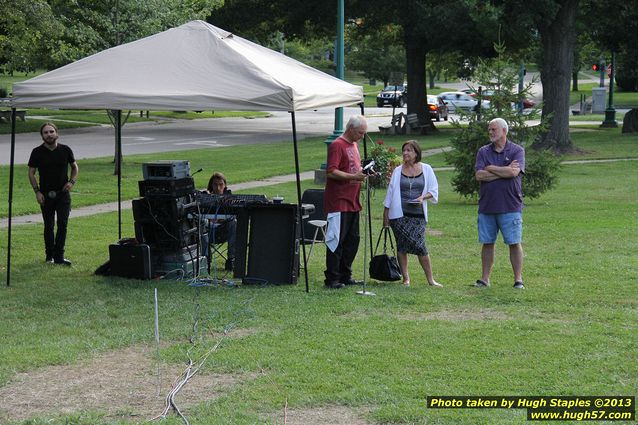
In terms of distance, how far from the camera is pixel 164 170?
11.0 metres

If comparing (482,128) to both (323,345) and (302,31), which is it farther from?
(302,31)

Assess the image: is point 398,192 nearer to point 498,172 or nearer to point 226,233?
point 498,172

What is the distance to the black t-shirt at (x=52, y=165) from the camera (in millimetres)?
11859

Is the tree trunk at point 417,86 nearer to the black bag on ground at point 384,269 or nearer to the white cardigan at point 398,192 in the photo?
the white cardigan at point 398,192

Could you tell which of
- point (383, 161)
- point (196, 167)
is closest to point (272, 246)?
point (383, 161)

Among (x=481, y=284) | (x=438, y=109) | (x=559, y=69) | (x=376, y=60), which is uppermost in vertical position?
(x=376, y=60)

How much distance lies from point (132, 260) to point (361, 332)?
3.62 metres

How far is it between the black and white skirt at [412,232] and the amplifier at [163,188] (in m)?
2.36

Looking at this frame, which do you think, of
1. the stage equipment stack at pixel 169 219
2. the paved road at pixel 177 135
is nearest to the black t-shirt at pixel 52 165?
the stage equipment stack at pixel 169 219

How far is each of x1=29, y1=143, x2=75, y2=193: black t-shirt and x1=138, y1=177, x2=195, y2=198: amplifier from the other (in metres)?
1.32

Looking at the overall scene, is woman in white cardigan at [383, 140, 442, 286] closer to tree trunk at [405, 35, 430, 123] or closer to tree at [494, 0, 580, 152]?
tree at [494, 0, 580, 152]

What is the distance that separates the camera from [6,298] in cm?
1008

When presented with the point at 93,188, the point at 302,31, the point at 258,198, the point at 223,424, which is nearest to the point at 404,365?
the point at 223,424

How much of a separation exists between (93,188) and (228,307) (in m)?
12.1
